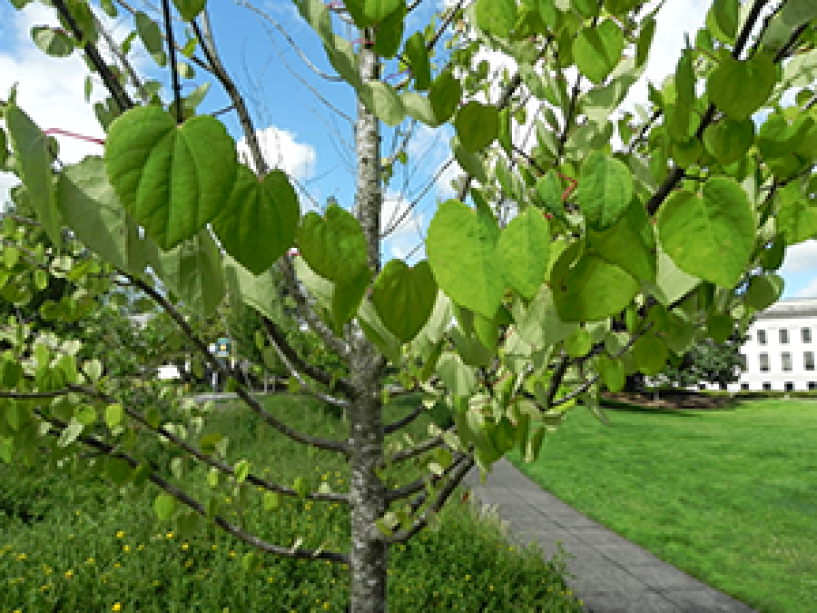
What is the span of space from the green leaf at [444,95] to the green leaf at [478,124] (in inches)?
0.8

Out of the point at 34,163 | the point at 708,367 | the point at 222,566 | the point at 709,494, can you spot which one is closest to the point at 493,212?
the point at 34,163

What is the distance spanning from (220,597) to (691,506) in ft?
22.7

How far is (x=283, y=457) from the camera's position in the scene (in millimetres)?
7246

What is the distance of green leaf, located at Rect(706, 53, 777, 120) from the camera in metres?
0.52

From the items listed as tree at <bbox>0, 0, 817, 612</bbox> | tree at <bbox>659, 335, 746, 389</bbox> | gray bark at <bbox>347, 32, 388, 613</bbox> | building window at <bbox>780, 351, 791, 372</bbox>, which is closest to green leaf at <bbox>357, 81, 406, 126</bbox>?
tree at <bbox>0, 0, 817, 612</bbox>

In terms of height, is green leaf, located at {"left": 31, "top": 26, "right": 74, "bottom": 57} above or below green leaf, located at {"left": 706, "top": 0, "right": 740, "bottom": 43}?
above

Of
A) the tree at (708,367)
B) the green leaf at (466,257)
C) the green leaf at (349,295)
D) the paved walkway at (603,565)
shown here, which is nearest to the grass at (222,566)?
the paved walkway at (603,565)

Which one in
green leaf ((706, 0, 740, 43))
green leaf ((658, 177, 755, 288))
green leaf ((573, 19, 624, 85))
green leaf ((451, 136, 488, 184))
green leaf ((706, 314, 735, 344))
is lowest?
green leaf ((706, 314, 735, 344))

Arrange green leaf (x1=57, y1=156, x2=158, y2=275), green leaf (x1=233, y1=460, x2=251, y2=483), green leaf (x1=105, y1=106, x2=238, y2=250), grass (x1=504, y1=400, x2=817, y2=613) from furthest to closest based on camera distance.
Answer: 1. grass (x1=504, y1=400, x2=817, y2=613)
2. green leaf (x1=233, y1=460, x2=251, y2=483)
3. green leaf (x1=57, y1=156, x2=158, y2=275)
4. green leaf (x1=105, y1=106, x2=238, y2=250)

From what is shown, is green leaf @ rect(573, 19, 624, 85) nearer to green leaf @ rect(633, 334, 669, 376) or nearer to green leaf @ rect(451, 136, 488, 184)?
green leaf @ rect(451, 136, 488, 184)

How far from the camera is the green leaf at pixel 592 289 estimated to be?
0.48 metres

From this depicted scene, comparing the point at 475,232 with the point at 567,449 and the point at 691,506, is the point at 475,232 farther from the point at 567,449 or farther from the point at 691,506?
the point at 567,449

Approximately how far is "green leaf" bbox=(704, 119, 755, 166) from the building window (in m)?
61.1

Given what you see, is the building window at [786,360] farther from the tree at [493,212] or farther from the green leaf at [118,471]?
the green leaf at [118,471]
